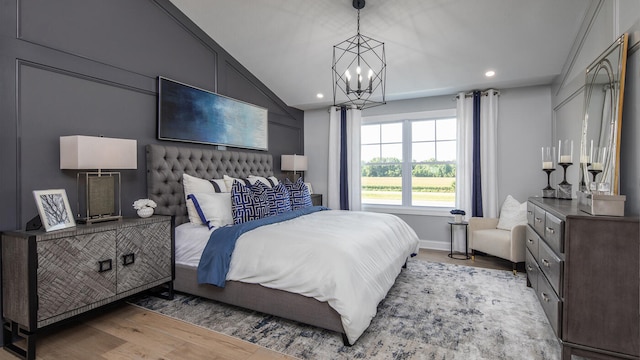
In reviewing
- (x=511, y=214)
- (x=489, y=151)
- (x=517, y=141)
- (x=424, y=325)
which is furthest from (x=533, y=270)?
(x=517, y=141)

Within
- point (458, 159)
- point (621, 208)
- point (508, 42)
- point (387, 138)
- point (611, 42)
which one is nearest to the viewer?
point (621, 208)

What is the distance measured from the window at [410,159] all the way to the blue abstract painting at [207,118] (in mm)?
1861

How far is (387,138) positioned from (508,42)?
2.22 meters

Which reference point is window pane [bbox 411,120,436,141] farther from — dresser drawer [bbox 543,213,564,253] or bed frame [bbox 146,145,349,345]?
dresser drawer [bbox 543,213,564,253]

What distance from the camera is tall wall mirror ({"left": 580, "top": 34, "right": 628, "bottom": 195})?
7.02ft

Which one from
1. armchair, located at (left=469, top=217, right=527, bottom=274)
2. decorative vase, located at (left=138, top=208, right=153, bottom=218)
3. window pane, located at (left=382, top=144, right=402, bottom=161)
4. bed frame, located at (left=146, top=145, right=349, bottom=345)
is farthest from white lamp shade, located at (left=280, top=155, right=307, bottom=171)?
armchair, located at (left=469, top=217, right=527, bottom=274)

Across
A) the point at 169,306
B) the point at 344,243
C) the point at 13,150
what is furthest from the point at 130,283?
the point at 344,243

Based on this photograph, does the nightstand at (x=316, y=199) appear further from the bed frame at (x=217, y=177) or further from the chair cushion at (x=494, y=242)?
the chair cushion at (x=494, y=242)

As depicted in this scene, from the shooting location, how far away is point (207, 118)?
374cm

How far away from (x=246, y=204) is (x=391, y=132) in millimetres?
3079

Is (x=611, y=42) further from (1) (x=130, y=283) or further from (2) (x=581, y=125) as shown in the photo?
(1) (x=130, y=283)

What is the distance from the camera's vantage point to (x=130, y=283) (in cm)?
247

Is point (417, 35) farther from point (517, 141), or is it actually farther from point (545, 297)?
point (545, 297)

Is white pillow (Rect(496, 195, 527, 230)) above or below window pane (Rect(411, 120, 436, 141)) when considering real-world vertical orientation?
below
